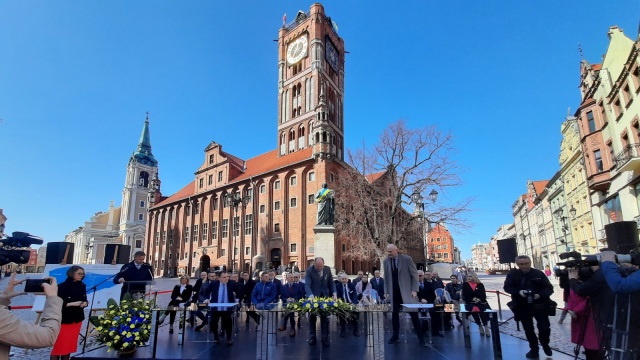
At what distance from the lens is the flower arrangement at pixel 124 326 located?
6059 mm

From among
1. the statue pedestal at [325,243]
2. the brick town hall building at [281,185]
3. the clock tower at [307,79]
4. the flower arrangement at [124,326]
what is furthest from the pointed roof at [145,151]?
the flower arrangement at [124,326]

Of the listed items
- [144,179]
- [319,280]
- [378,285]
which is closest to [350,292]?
[378,285]

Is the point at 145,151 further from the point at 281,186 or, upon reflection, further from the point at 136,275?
the point at 136,275

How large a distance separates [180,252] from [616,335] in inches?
1984

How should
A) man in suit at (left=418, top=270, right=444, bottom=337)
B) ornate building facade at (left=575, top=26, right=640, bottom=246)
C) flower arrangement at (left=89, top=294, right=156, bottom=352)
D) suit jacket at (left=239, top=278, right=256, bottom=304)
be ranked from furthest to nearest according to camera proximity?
ornate building facade at (left=575, top=26, right=640, bottom=246) < suit jacket at (left=239, top=278, right=256, bottom=304) < man in suit at (left=418, top=270, right=444, bottom=337) < flower arrangement at (left=89, top=294, right=156, bottom=352)

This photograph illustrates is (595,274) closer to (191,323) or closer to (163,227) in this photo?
(191,323)

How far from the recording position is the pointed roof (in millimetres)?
89250

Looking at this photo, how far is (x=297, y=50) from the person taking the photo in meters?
48.4

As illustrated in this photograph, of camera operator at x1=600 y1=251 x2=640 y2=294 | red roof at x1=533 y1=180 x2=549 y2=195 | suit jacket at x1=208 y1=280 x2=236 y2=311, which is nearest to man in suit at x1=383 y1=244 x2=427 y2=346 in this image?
camera operator at x1=600 y1=251 x2=640 y2=294

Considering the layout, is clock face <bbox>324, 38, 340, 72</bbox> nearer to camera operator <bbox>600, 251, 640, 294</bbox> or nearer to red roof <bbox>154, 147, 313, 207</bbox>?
red roof <bbox>154, 147, 313, 207</bbox>

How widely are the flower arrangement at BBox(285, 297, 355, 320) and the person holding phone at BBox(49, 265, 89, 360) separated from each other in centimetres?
342

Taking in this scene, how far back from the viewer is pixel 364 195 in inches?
1056

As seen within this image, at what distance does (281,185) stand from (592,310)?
35.1m

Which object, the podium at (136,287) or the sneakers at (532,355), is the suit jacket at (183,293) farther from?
the sneakers at (532,355)
